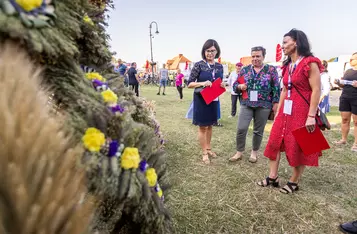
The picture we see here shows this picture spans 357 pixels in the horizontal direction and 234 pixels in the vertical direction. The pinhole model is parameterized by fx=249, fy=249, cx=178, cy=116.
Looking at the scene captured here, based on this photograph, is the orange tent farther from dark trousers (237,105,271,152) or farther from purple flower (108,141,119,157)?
purple flower (108,141,119,157)

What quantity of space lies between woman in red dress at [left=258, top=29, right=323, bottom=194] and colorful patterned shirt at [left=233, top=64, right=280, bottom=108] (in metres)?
0.67

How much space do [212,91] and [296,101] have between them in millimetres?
1276

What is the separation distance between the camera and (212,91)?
374 cm

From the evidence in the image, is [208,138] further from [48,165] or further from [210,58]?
[48,165]

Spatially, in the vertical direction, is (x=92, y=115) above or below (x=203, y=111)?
above

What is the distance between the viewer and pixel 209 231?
226 centimetres

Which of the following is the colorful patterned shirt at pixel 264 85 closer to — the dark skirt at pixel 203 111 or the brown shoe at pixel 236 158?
the dark skirt at pixel 203 111

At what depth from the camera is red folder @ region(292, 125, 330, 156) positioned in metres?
2.73

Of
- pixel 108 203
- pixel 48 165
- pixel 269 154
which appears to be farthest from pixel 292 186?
pixel 48 165

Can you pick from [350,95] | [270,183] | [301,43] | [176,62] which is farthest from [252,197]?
[176,62]

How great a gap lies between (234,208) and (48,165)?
8.25ft

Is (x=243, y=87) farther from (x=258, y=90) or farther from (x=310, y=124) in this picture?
(x=310, y=124)

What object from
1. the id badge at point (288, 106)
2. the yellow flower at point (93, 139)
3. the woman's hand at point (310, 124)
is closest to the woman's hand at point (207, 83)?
the id badge at point (288, 106)

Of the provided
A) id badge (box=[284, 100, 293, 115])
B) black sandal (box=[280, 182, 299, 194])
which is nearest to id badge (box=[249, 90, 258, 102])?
id badge (box=[284, 100, 293, 115])
